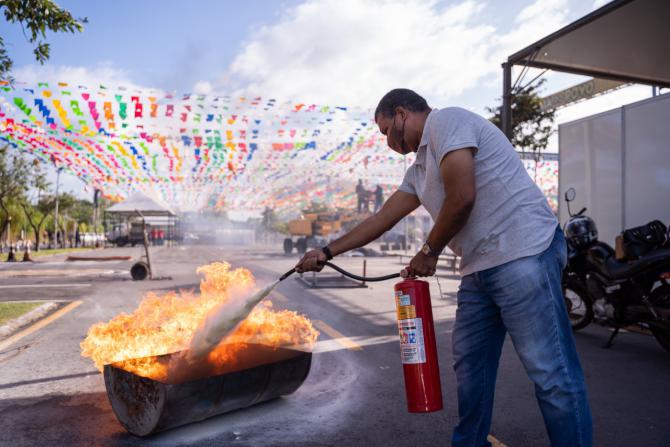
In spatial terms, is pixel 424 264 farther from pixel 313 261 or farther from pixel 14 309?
pixel 14 309

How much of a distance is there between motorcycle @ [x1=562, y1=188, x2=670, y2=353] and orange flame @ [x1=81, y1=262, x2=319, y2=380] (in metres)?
3.68

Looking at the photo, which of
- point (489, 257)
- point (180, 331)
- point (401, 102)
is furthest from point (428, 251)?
point (180, 331)

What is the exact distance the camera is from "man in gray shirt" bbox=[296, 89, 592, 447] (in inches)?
85.9

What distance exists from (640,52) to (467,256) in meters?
9.56

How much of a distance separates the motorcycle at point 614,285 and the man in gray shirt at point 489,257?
3544mm

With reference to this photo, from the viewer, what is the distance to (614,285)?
221 inches

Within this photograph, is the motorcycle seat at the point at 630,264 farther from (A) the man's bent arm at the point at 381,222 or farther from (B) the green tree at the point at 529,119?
(B) the green tree at the point at 529,119

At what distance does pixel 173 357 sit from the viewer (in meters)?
3.44

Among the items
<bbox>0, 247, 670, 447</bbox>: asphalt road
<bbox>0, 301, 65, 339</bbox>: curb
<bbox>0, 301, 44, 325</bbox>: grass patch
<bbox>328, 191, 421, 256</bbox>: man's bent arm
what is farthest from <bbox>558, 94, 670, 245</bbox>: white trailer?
<bbox>0, 301, 44, 325</bbox>: grass patch

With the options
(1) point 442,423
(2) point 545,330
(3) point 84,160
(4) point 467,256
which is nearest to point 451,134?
(4) point 467,256

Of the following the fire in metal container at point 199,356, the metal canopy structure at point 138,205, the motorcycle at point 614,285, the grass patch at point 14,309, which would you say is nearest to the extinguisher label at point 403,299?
the fire in metal container at point 199,356

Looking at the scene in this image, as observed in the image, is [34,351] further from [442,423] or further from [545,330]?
[545,330]

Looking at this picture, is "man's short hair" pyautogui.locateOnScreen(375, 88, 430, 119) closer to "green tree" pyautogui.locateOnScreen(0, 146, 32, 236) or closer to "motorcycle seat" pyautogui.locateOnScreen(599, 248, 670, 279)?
"motorcycle seat" pyautogui.locateOnScreen(599, 248, 670, 279)

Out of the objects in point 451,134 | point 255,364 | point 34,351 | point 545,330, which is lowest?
point 34,351
